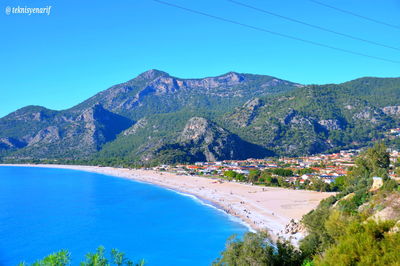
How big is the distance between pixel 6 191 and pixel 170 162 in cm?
4983

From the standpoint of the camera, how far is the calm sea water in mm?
30047

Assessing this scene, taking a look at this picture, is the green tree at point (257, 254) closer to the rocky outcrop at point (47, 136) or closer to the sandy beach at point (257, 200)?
the sandy beach at point (257, 200)

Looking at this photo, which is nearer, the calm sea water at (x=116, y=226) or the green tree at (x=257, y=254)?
the green tree at (x=257, y=254)

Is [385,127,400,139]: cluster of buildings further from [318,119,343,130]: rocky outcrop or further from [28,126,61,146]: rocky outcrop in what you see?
[28,126,61,146]: rocky outcrop

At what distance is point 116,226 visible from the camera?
128 ft

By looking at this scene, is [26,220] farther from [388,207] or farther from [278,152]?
[278,152]

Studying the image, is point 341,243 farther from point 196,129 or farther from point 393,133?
point 393,133

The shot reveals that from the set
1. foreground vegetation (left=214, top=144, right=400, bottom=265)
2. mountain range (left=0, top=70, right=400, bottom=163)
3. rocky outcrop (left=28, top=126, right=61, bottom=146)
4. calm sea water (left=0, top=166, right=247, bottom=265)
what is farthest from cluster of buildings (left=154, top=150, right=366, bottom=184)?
rocky outcrop (left=28, top=126, right=61, bottom=146)

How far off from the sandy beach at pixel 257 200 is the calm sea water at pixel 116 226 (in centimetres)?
265

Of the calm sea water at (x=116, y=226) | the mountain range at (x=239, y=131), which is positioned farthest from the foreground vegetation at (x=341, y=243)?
the mountain range at (x=239, y=131)

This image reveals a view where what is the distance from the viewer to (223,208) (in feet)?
149

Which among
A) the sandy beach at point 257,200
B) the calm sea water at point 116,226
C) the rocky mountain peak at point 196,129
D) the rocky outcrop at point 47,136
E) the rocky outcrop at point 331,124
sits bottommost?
the calm sea water at point 116,226

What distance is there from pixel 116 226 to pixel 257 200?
795 inches

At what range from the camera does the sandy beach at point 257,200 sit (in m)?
36.0
